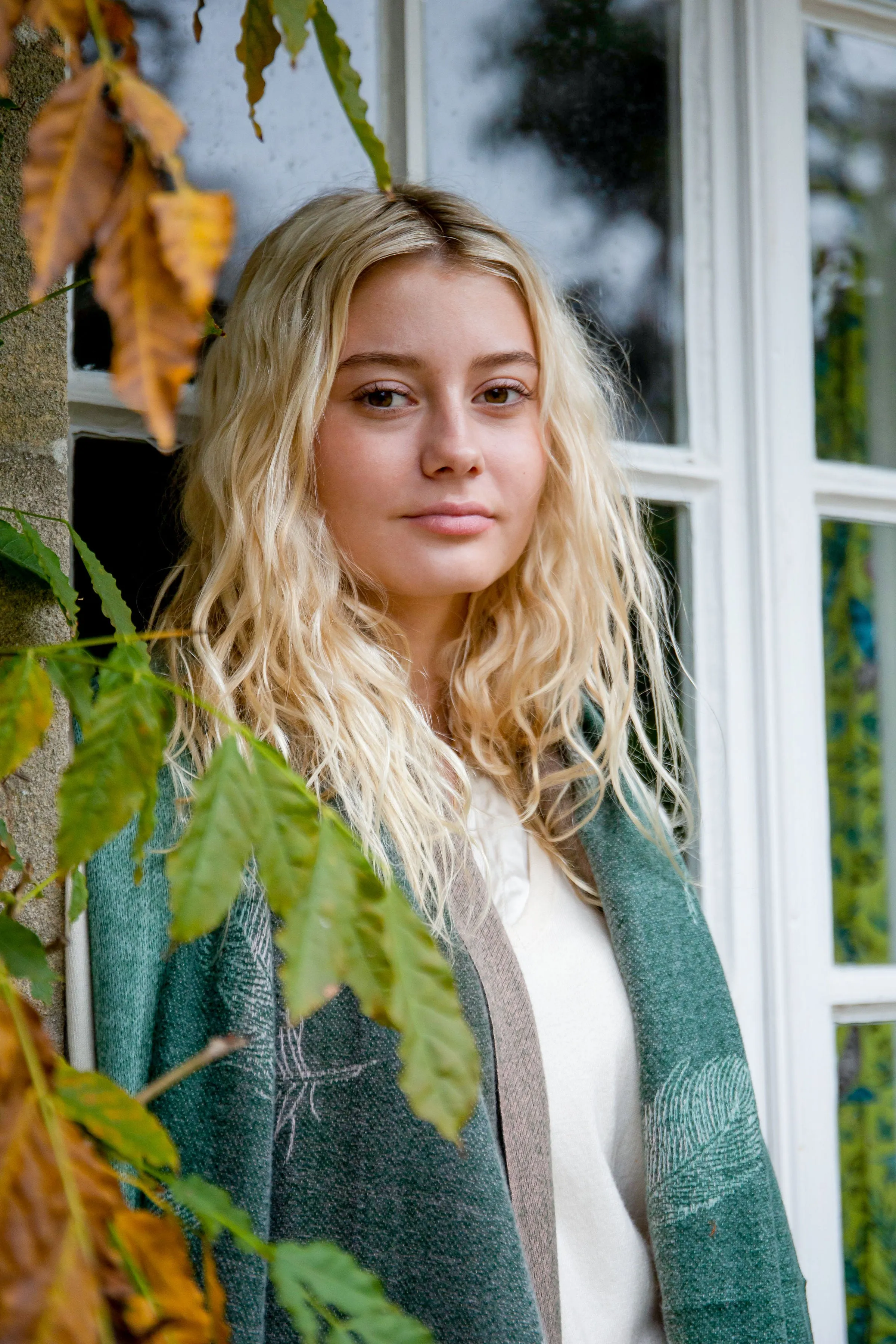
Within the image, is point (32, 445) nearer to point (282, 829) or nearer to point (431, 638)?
point (431, 638)

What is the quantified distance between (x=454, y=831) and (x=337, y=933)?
79cm

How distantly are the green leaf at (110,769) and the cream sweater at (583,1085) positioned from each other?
80 centimetres

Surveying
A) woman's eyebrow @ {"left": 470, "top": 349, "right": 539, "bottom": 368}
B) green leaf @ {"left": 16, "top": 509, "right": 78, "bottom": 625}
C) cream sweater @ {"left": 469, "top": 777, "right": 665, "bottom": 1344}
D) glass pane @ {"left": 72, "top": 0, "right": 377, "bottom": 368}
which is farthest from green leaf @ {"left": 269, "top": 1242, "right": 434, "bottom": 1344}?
glass pane @ {"left": 72, "top": 0, "right": 377, "bottom": 368}

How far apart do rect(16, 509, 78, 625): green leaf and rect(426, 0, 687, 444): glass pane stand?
37.3 inches

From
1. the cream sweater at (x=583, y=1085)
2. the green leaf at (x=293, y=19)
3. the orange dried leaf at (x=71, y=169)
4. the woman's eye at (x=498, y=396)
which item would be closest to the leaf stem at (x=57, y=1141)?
the orange dried leaf at (x=71, y=169)

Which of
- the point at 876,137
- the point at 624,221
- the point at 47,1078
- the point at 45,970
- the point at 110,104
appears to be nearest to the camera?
the point at 47,1078

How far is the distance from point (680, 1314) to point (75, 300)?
1288 mm

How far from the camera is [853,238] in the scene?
5.76 ft

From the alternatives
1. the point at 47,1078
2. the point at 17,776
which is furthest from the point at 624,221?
the point at 47,1078

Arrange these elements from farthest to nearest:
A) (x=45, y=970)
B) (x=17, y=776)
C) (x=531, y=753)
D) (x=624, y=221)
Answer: (x=624, y=221), (x=531, y=753), (x=17, y=776), (x=45, y=970)

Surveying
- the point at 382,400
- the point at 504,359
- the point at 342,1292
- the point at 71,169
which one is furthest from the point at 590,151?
the point at 342,1292

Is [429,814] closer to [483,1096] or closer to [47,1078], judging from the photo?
[483,1096]

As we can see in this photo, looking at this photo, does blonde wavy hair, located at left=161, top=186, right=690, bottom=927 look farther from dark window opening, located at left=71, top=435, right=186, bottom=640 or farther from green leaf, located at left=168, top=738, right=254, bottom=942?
green leaf, located at left=168, top=738, right=254, bottom=942

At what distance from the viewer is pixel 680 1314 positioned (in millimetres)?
1175
